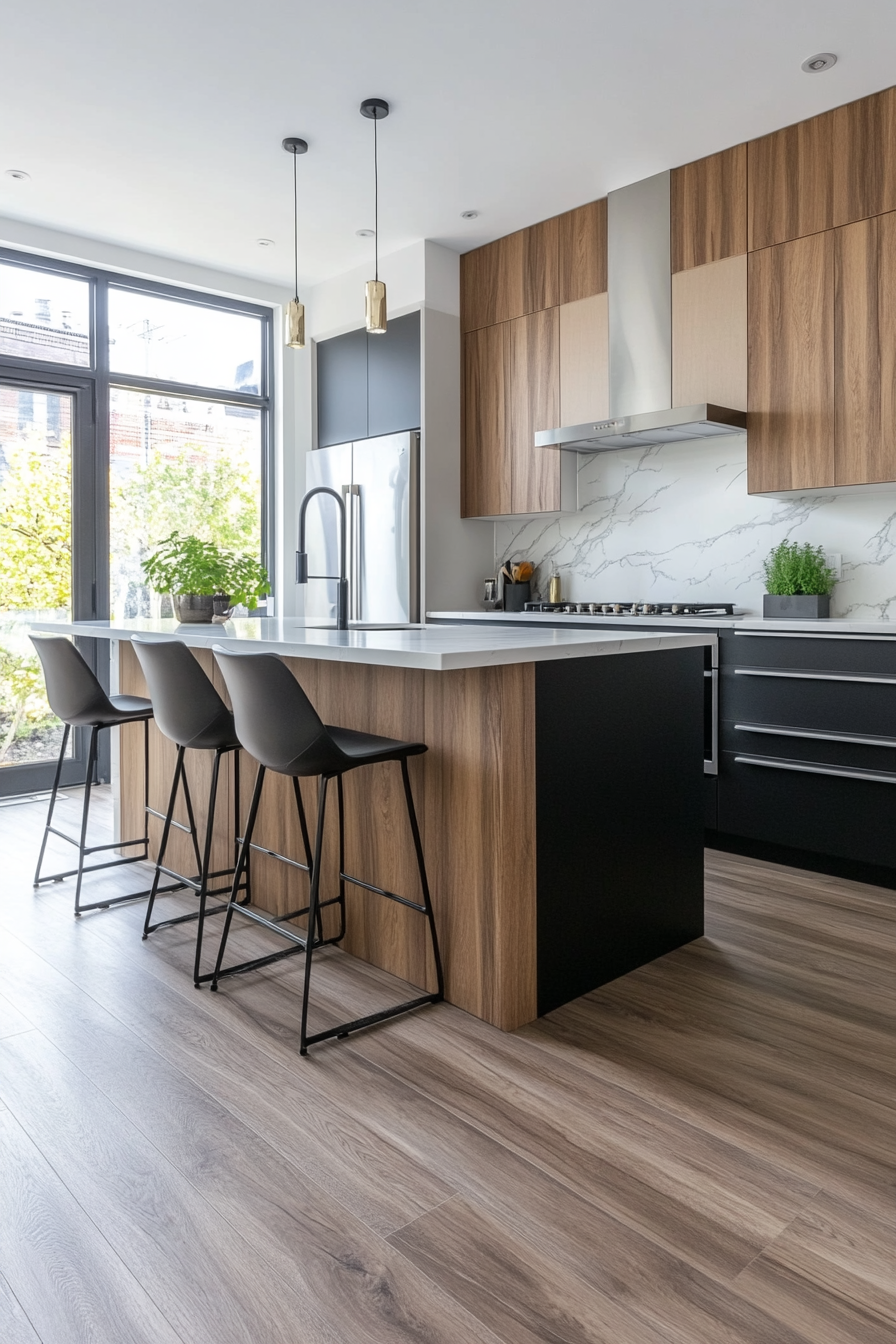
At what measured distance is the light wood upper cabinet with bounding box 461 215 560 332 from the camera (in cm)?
453

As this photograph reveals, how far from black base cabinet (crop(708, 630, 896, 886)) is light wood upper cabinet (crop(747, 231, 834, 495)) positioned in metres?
0.73

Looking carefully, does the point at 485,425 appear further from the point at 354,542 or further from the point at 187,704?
the point at 187,704

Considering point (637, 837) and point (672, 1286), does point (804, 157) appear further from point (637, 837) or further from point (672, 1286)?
point (672, 1286)

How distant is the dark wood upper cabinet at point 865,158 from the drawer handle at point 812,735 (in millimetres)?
1894

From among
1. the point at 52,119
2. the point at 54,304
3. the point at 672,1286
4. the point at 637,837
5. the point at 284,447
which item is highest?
the point at 52,119

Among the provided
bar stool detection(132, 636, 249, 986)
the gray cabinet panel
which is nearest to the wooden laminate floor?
bar stool detection(132, 636, 249, 986)

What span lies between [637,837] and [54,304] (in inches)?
165

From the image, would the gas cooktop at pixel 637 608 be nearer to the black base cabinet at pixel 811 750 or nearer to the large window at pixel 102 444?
the black base cabinet at pixel 811 750

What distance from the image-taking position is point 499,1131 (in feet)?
5.59

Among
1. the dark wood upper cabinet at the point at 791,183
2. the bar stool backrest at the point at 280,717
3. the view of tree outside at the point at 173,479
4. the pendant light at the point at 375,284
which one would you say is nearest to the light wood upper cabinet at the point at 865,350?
the dark wood upper cabinet at the point at 791,183

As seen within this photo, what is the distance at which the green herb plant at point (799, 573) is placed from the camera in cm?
366

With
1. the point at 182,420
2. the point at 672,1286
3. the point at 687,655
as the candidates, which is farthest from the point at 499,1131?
the point at 182,420

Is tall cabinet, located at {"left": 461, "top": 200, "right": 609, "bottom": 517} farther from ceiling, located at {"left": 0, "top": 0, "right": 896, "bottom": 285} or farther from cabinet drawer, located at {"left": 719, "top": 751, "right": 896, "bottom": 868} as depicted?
cabinet drawer, located at {"left": 719, "top": 751, "right": 896, "bottom": 868}

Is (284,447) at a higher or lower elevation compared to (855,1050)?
higher
